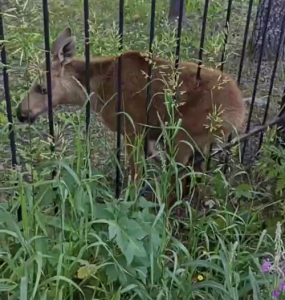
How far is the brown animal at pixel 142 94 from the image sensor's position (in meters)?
4.21

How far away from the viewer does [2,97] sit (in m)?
6.00

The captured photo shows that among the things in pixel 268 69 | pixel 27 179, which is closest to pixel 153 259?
pixel 27 179

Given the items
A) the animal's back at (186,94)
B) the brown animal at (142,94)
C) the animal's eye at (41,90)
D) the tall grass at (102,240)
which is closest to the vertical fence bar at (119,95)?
the tall grass at (102,240)

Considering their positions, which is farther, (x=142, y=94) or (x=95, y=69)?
(x=95, y=69)

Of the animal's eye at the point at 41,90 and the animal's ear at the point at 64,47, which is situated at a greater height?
the animal's ear at the point at 64,47

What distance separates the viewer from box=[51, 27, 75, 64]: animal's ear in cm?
418

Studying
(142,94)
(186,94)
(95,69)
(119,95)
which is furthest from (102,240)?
(95,69)

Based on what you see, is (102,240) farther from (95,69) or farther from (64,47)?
(95,69)

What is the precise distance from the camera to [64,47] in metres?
4.24

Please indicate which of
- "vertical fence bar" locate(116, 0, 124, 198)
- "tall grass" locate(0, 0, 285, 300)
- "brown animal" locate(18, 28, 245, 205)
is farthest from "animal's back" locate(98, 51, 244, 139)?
"tall grass" locate(0, 0, 285, 300)

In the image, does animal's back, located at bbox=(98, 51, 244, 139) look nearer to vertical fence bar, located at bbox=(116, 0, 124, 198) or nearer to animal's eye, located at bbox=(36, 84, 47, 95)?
animal's eye, located at bbox=(36, 84, 47, 95)

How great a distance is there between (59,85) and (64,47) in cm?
48

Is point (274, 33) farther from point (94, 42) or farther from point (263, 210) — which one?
point (94, 42)

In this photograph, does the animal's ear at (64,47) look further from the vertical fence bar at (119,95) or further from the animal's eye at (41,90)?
the vertical fence bar at (119,95)
